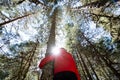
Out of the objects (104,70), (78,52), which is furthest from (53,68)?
(104,70)

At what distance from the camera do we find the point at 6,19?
11.9 m

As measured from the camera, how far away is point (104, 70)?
1755 centimetres

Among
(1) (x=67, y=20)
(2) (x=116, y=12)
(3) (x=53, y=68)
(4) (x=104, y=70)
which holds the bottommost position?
(4) (x=104, y=70)

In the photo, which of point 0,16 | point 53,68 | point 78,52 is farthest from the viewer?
point 78,52

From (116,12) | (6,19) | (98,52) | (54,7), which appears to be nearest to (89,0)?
(116,12)

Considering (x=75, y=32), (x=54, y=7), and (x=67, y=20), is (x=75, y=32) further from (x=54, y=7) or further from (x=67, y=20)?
(x=54, y=7)

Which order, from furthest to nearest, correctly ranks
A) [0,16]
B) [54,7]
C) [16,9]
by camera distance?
1. [54,7]
2. [16,9]
3. [0,16]

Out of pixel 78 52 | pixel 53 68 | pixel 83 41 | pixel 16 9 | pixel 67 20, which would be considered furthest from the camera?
pixel 78 52

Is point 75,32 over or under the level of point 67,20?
under

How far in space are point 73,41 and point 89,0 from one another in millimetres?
6287

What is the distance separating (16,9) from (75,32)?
6.13 metres

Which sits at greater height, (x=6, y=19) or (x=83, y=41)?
(x=6, y=19)

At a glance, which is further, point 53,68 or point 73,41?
point 73,41

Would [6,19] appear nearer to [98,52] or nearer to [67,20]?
[67,20]
